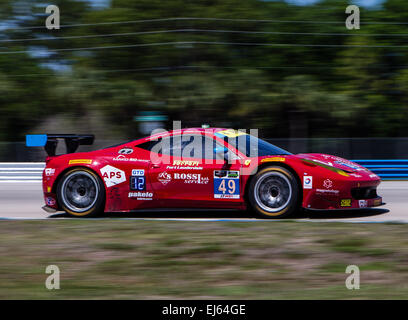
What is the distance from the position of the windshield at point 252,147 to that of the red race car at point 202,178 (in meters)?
0.02

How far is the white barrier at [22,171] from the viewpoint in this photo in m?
16.2

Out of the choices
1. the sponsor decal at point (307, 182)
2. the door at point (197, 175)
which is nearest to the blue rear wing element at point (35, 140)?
the door at point (197, 175)

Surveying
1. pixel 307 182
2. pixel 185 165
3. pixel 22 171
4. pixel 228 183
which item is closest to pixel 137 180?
pixel 185 165

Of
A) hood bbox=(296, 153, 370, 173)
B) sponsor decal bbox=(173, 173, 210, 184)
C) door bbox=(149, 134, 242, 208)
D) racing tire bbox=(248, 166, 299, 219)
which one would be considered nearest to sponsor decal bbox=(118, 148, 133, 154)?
door bbox=(149, 134, 242, 208)

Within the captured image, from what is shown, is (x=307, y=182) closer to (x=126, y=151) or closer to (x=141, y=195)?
(x=141, y=195)

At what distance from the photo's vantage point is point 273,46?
25.0 meters

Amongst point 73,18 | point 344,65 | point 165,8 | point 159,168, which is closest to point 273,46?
A: point 344,65

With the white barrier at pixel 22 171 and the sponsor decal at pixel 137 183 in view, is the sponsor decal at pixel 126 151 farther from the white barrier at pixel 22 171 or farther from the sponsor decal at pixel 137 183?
the white barrier at pixel 22 171

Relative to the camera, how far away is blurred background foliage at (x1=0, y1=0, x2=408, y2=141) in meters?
23.8

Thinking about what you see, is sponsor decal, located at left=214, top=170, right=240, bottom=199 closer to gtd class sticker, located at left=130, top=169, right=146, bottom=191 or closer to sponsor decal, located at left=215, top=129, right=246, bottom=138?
sponsor decal, located at left=215, top=129, right=246, bottom=138

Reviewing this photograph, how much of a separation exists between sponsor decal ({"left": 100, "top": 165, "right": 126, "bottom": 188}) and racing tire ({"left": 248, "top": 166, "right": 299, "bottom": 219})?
6.07 ft

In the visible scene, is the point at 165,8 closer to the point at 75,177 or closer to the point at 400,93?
the point at 400,93

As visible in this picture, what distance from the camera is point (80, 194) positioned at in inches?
340

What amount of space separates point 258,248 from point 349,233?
123 centimetres
